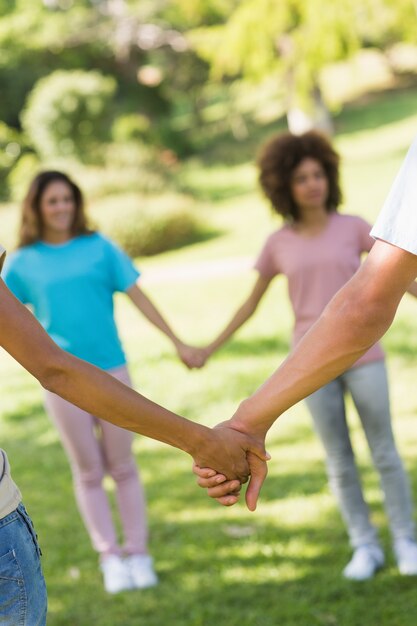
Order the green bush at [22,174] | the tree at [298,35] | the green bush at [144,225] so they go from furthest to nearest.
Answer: the green bush at [22,174]
the tree at [298,35]
the green bush at [144,225]

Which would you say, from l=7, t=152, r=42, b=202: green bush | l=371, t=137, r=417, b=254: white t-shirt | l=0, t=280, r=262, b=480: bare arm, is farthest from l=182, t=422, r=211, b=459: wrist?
l=7, t=152, r=42, b=202: green bush

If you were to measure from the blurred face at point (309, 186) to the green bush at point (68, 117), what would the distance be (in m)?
20.6

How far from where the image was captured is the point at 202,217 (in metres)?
19.6

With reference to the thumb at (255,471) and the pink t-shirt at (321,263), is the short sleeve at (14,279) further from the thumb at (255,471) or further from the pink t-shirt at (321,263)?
the thumb at (255,471)

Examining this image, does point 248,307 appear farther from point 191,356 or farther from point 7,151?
point 7,151

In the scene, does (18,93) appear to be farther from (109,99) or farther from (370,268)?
(370,268)

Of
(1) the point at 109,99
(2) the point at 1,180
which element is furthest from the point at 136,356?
(1) the point at 109,99

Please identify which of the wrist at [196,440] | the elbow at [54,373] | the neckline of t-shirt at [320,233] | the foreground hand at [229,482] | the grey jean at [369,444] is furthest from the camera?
the neckline of t-shirt at [320,233]

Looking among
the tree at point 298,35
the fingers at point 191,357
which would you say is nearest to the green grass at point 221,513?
the fingers at point 191,357

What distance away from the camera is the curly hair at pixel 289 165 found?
449cm

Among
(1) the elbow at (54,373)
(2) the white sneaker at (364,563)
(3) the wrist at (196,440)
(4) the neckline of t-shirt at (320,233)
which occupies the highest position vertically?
(4) the neckline of t-shirt at (320,233)

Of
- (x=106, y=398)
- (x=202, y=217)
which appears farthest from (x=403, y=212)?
(x=202, y=217)

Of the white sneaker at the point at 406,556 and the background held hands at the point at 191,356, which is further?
the background held hands at the point at 191,356

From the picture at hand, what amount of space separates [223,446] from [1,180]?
23.3 metres
